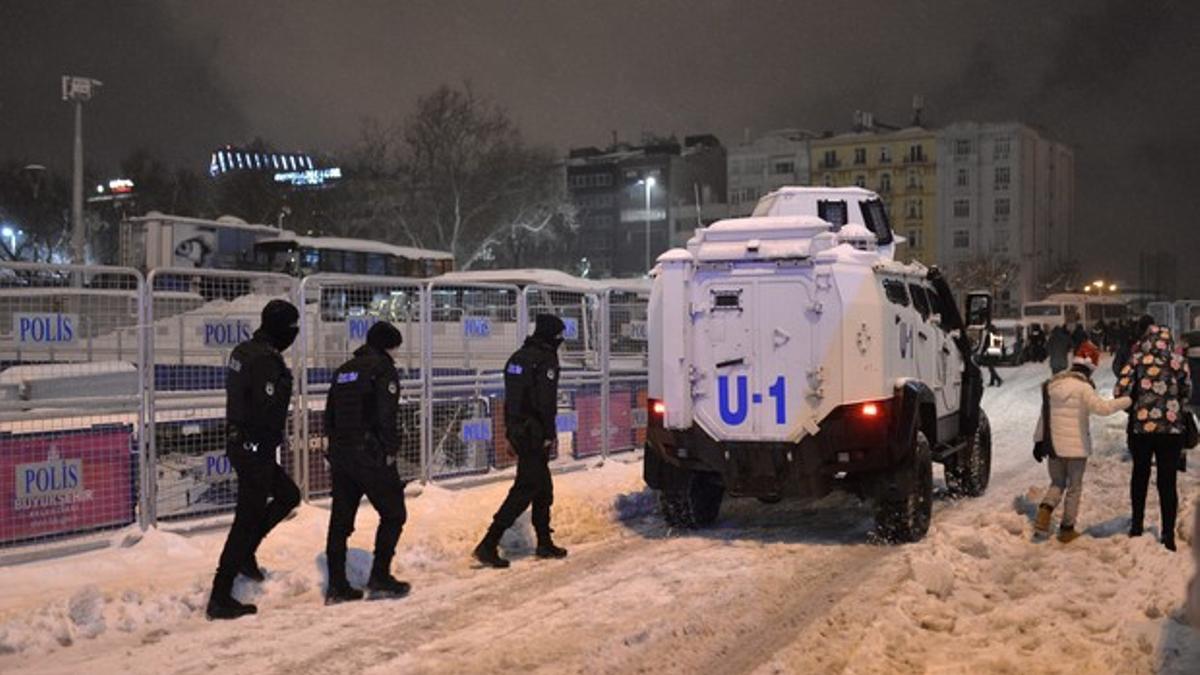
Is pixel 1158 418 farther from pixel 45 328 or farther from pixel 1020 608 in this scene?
pixel 45 328

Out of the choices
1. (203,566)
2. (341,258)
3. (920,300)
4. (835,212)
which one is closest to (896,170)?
(341,258)

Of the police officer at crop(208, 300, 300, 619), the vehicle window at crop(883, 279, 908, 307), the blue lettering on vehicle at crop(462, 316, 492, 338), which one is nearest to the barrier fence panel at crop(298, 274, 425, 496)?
the blue lettering on vehicle at crop(462, 316, 492, 338)

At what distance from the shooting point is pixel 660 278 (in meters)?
10.3

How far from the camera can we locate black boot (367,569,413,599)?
8133 mm

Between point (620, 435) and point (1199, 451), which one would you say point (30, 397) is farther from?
point (1199, 451)

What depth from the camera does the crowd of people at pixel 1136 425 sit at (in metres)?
9.55

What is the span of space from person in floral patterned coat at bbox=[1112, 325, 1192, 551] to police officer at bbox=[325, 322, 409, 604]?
6.11 m

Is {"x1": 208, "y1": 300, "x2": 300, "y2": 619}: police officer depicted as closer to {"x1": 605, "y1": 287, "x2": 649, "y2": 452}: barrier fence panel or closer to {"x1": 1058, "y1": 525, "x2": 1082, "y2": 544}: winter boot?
{"x1": 1058, "y1": 525, "x2": 1082, "y2": 544}: winter boot

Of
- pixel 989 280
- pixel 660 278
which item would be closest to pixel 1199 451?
pixel 660 278

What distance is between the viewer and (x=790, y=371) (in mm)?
9664

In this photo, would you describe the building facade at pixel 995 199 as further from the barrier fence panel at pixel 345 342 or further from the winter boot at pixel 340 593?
Answer: the winter boot at pixel 340 593

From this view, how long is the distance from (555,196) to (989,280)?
39702mm

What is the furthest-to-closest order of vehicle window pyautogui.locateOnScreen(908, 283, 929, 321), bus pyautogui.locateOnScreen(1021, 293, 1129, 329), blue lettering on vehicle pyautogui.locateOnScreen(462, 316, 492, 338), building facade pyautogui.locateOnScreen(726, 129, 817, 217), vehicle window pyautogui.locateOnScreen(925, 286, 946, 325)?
building facade pyautogui.locateOnScreen(726, 129, 817, 217) → bus pyautogui.locateOnScreen(1021, 293, 1129, 329) → blue lettering on vehicle pyautogui.locateOnScreen(462, 316, 492, 338) → vehicle window pyautogui.locateOnScreen(925, 286, 946, 325) → vehicle window pyautogui.locateOnScreen(908, 283, 929, 321)

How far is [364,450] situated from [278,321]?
3.45 feet
